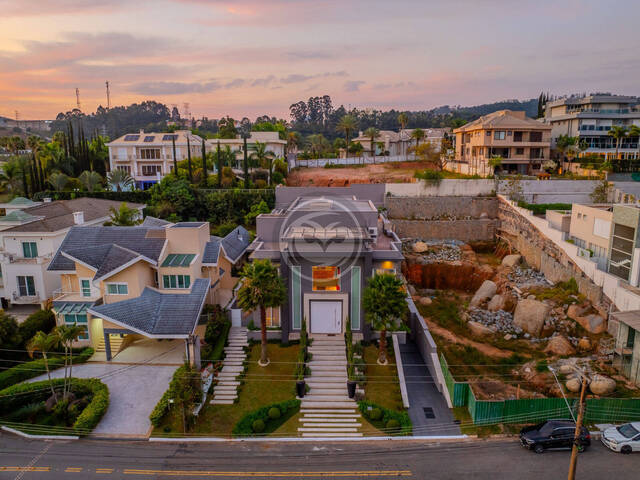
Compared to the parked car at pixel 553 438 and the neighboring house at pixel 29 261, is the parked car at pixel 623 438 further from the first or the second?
the neighboring house at pixel 29 261

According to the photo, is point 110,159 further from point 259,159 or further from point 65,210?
point 65,210

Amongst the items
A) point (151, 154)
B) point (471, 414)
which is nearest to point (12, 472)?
point (471, 414)

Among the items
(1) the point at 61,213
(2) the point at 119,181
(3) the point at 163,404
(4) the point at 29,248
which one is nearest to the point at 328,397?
(3) the point at 163,404

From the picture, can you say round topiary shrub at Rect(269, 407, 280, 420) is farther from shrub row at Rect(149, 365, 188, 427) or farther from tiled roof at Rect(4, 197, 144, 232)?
tiled roof at Rect(4, 197, 144, 232)

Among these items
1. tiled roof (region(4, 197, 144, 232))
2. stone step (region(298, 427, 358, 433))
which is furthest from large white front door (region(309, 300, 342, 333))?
tiled roof (region(4, 197, 144, 232))

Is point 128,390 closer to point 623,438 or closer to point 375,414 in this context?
point 375,414

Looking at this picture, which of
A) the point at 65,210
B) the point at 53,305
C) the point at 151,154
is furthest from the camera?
the point at 151,154

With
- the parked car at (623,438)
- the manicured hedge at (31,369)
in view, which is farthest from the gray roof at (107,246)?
the parked car at (623,438)
